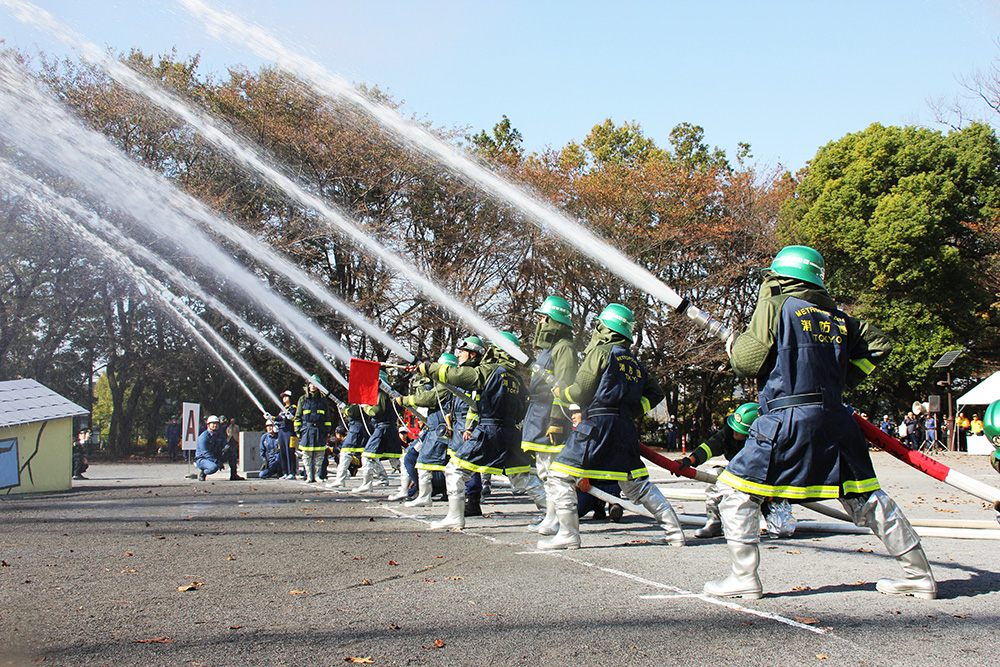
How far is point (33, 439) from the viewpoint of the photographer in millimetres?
13773

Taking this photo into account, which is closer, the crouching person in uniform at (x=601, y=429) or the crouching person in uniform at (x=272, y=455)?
the crouching person in uniform at (x=601, y=429)

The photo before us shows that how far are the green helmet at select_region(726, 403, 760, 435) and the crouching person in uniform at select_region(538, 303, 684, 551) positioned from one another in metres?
1.31

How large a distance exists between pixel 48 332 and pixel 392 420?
2277cm

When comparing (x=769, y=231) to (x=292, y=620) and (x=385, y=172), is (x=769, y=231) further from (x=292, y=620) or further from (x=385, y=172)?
(x=292, y=620)

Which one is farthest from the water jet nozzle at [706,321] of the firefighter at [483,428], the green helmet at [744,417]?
the firefighter at [483,428]

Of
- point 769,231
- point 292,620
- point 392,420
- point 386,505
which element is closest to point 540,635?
point 292,620

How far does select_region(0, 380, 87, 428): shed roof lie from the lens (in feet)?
43.9

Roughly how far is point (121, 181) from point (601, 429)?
Result: 22.9m

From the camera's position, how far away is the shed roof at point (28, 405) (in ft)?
43.9

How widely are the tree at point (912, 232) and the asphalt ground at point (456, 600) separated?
86.2 feet

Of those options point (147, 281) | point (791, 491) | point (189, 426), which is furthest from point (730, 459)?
point (147, 281)

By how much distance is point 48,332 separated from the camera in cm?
3097

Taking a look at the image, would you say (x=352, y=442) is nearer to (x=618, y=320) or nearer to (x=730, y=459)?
(x=730, y=459)

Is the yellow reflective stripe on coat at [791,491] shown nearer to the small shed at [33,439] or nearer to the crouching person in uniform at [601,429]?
the crouching person in uniform at [601,429]
